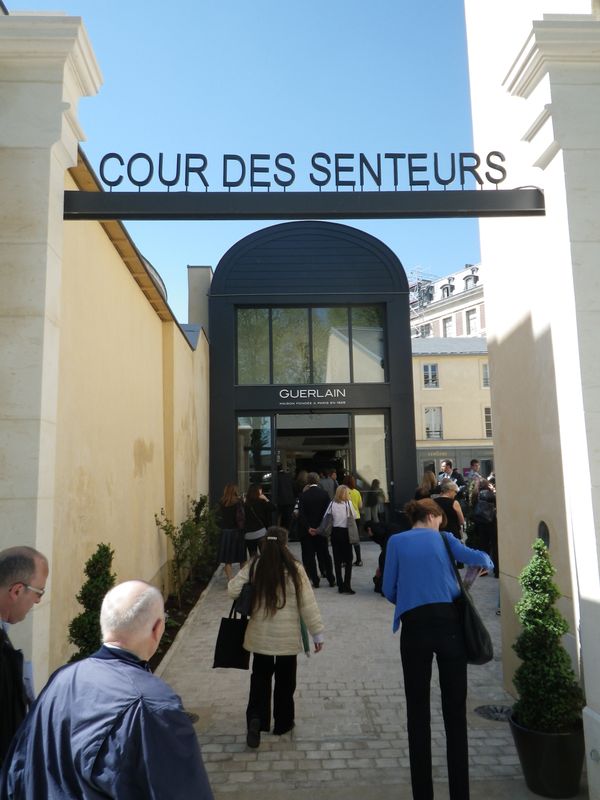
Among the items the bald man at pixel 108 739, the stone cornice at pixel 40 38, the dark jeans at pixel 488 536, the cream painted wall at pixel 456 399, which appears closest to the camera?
the bald man at pixel 108 739

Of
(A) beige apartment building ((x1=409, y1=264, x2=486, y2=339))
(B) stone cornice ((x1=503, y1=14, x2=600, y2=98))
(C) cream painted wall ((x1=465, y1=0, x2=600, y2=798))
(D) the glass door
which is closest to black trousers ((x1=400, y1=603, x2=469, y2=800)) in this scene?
(C) cream painted wall ((x1=465, y1=0, x2=600, y2=798))

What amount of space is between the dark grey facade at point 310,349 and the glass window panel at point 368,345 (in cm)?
3

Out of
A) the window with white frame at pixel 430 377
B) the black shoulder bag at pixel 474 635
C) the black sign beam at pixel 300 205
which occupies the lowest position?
the black shoulder bag at pixel 474 635

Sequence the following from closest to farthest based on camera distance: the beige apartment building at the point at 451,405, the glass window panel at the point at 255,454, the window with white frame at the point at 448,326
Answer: the glass window panel at the point at 255,454 → the beige apartment building at the point at 451,405 → the window with white frame at the point at 448,326

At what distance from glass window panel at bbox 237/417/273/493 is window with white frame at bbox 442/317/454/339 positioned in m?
48.1

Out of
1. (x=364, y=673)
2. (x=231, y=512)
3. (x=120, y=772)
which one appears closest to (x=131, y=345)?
(x=231, y=512)

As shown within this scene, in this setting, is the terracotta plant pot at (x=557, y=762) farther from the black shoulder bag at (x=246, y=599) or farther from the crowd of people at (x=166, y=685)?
the black shoulder bag at (x=246, y=599)

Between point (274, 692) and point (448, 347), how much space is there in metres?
37.5

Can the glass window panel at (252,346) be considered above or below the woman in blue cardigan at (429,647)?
above

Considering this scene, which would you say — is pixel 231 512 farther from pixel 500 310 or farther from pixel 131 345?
pixel 500 310

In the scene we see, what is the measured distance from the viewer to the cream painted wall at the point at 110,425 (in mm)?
5770

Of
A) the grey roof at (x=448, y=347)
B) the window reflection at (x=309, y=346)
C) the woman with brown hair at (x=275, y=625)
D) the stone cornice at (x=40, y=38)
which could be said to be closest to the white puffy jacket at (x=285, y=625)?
the woman with brown hair at (x=275, y=625)

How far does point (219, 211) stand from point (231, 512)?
7.60 meters

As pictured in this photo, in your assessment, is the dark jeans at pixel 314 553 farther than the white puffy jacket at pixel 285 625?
Yes
